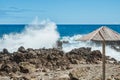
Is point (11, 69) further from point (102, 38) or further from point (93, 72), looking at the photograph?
point (102, 38)

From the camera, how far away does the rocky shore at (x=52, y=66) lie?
1707 cm

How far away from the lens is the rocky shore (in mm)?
17073

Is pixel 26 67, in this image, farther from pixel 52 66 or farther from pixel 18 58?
pixel 18 58

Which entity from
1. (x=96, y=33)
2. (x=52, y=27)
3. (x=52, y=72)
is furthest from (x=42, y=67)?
(x=52, y=27)

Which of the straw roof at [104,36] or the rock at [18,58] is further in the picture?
the rock at [18,58]

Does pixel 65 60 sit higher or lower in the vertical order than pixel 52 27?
lower

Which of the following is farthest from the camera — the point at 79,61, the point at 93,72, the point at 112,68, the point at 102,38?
the point at 79,61

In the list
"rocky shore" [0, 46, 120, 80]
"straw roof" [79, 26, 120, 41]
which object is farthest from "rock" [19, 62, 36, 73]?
"straw roof" [79, 26, 120, 41]

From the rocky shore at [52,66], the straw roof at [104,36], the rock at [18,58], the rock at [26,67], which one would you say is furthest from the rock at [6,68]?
the straw roof at [104,36]

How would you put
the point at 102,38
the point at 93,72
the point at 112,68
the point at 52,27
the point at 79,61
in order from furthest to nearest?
the point at 52,27 → the point at 79,61 → the point at 112,68 → the point at 93,72 → the point at 102,38

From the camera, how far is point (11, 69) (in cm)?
1850

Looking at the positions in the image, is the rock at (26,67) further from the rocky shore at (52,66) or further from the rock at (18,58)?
the rock at (18,58)

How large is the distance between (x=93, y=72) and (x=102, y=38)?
7.28m

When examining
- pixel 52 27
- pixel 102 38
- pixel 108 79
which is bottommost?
pixel 108 79
